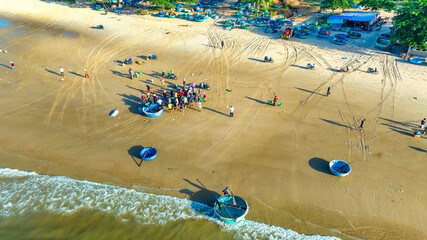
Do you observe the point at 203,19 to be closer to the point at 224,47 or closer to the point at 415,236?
the point at 224,47

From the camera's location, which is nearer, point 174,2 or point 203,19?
point 203,19

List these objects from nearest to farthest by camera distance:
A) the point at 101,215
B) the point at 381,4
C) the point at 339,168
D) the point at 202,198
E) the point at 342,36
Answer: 1. the point at 101,215
2. the point at 202,198
3. the point at 339,168
4. the point at 342,36
5. the point at 381,4

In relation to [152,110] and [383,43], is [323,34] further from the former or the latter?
[152,110]

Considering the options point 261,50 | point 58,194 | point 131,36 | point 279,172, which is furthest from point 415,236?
point 131,36

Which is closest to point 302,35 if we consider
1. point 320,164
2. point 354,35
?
point 354,35

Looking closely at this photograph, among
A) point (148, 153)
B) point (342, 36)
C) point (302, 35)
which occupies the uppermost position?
point (342, 36)

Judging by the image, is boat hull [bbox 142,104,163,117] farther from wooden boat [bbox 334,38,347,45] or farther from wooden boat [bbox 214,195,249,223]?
wooden boat [bbox 334,38,347,45]
